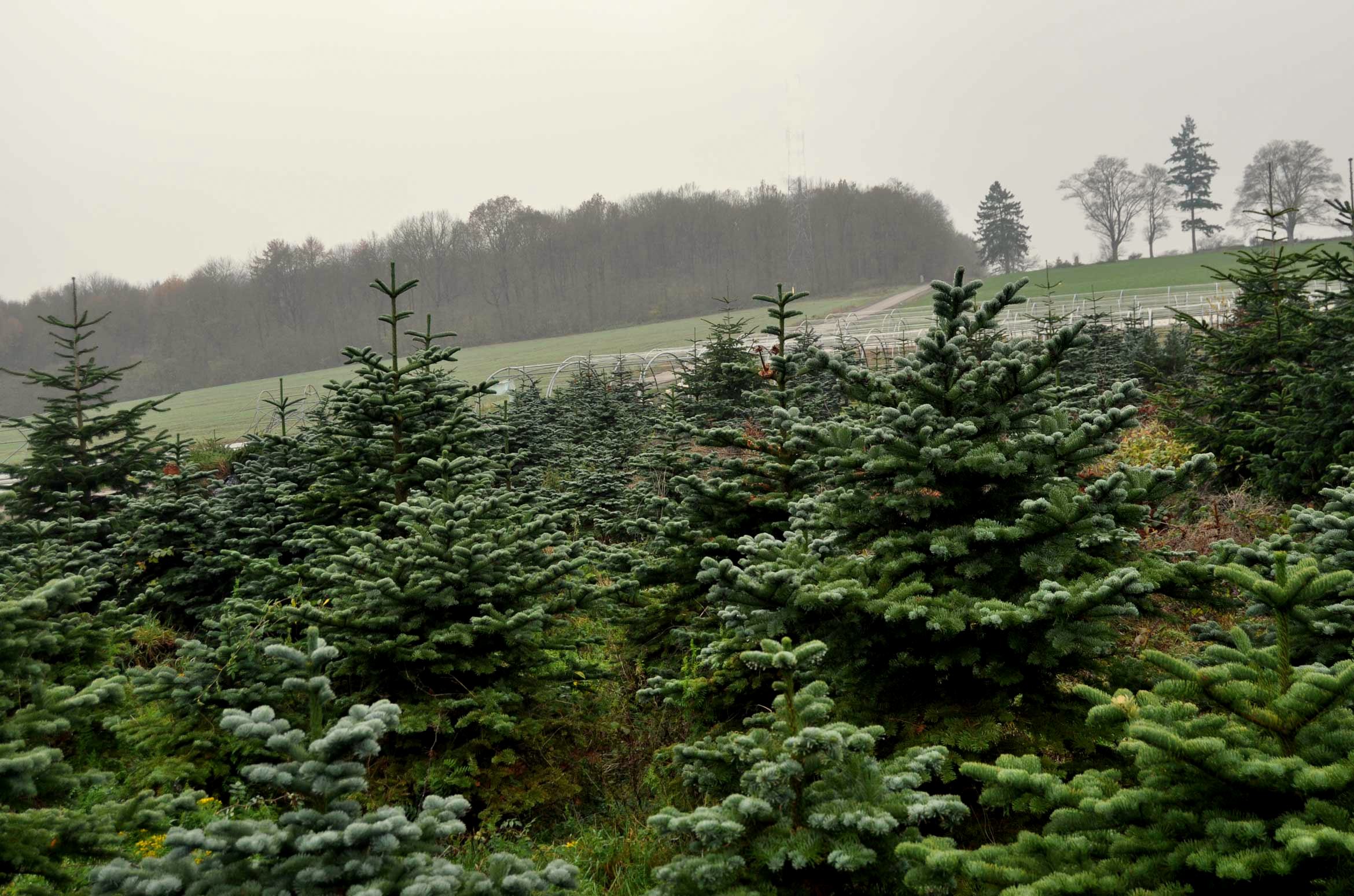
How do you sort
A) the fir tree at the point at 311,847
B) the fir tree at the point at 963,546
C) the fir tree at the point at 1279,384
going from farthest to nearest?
the fir tree at the point at 1279,384
the fir tree at the point at 963,546
the fir tree at the point at 311,847

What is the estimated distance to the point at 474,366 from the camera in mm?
40781

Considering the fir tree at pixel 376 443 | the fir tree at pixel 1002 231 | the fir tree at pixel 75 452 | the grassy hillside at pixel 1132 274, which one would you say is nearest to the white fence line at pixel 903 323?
the grassy hillside at pixel 1132 274

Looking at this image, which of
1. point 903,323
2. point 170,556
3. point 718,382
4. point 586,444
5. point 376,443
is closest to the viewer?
point 376,443

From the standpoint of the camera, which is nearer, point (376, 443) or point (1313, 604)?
point (1313, 604)

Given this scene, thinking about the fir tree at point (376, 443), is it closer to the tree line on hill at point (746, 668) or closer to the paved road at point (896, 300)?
the tree line on hill at point (746, 668)

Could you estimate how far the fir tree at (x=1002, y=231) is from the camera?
72.9 metres

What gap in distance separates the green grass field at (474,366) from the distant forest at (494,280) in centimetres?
306

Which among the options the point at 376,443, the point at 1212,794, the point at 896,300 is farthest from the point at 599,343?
the point at 1212,794

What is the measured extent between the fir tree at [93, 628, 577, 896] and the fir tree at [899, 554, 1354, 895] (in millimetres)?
1368

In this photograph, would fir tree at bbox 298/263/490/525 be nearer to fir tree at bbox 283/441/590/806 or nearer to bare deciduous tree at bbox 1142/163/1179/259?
fir tree at bbox 283/441/590/806

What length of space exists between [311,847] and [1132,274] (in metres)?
64.8

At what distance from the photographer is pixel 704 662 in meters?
4.00

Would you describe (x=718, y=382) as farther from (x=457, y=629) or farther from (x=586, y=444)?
(x=457, y=629)

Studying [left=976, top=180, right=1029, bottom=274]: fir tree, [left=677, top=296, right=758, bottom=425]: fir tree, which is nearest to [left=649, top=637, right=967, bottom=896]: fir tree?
[left=677, top=296, right=758, bottom=425]: fir tree
